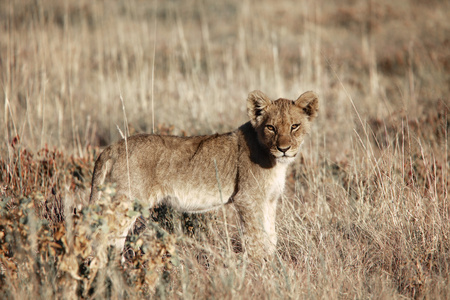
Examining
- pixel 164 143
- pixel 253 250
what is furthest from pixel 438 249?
pixel 164 143

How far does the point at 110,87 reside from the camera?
10.6m

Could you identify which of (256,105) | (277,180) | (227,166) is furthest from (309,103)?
(227,166)

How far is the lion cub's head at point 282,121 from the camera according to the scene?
4688 millimetres

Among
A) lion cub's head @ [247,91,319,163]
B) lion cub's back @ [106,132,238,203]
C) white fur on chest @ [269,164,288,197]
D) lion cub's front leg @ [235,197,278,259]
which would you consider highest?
lion cub's head @ [247,91,319,163]

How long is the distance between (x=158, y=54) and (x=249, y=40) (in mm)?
3629

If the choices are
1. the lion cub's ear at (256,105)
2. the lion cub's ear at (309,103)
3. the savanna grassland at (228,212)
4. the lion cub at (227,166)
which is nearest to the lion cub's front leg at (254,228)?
the lion cub at (227,166)

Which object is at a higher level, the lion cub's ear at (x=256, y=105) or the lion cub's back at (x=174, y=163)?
the lion cub's ear at (x=256, y=105)

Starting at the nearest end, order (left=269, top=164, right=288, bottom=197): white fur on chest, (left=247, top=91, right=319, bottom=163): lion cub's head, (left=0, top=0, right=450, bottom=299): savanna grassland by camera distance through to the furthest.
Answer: (left=0, top=0, right=450, bottom=299): savanna grassland < (left=247, top=91, right=319, bottom=163): lion cub's head < (left=269, top=164, right=288, bottom=197): white fur on chest

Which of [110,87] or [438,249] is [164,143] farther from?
[110,87]

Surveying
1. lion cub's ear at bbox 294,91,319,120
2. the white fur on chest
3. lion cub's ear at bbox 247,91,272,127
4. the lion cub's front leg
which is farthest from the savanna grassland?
lion cub's ear at bbox 247,91,272,127

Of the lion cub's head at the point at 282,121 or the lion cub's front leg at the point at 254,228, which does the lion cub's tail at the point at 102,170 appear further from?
the lion cub's head at the point at 282,121

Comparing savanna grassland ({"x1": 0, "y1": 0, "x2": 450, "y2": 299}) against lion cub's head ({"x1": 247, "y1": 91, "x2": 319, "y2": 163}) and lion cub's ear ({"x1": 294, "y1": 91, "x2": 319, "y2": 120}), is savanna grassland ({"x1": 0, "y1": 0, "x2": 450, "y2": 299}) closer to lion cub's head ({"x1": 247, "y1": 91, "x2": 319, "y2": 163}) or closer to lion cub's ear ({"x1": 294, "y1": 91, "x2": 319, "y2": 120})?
lion cub's ear ({"x1": 294, "y1": 91, "x2": 319, "y2": 120})

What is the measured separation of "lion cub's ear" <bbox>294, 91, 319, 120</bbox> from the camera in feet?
16.3

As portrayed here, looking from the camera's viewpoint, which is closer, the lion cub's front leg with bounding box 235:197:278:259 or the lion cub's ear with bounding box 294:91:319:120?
the lion cub's front leg with bounding box 235:197:278:259
